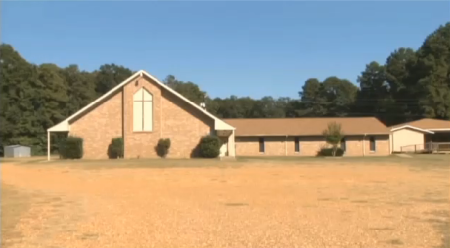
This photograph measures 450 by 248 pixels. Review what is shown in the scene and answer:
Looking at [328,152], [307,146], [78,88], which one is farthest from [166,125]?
[78,88]

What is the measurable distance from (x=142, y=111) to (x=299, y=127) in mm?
17905

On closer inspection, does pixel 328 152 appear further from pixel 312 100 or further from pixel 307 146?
pixel 312 100

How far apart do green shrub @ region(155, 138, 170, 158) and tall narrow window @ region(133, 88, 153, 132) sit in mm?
1556

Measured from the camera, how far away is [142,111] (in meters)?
43.9

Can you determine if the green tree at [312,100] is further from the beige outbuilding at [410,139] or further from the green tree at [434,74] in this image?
the beige outbuilding at [410,139]

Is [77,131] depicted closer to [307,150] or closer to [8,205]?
[307,150]

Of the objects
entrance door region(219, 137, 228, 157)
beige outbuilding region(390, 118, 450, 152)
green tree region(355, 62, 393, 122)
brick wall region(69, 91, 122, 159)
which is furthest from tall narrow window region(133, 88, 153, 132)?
green tree region(355, 62, 393, 122)

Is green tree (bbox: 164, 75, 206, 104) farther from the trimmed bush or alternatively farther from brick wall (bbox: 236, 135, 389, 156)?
the trimmed bush

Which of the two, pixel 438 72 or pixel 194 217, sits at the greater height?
pixel 438 72

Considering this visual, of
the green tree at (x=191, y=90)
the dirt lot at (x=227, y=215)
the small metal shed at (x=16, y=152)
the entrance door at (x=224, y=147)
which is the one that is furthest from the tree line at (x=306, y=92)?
the dirt lot at (x=227, y=215)

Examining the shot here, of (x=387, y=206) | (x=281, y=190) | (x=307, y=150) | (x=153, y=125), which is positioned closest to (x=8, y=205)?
(x=281, y=190)

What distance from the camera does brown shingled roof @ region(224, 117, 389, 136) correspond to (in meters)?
52.6

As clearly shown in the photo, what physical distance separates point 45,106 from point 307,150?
43039mm

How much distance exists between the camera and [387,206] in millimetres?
13148
